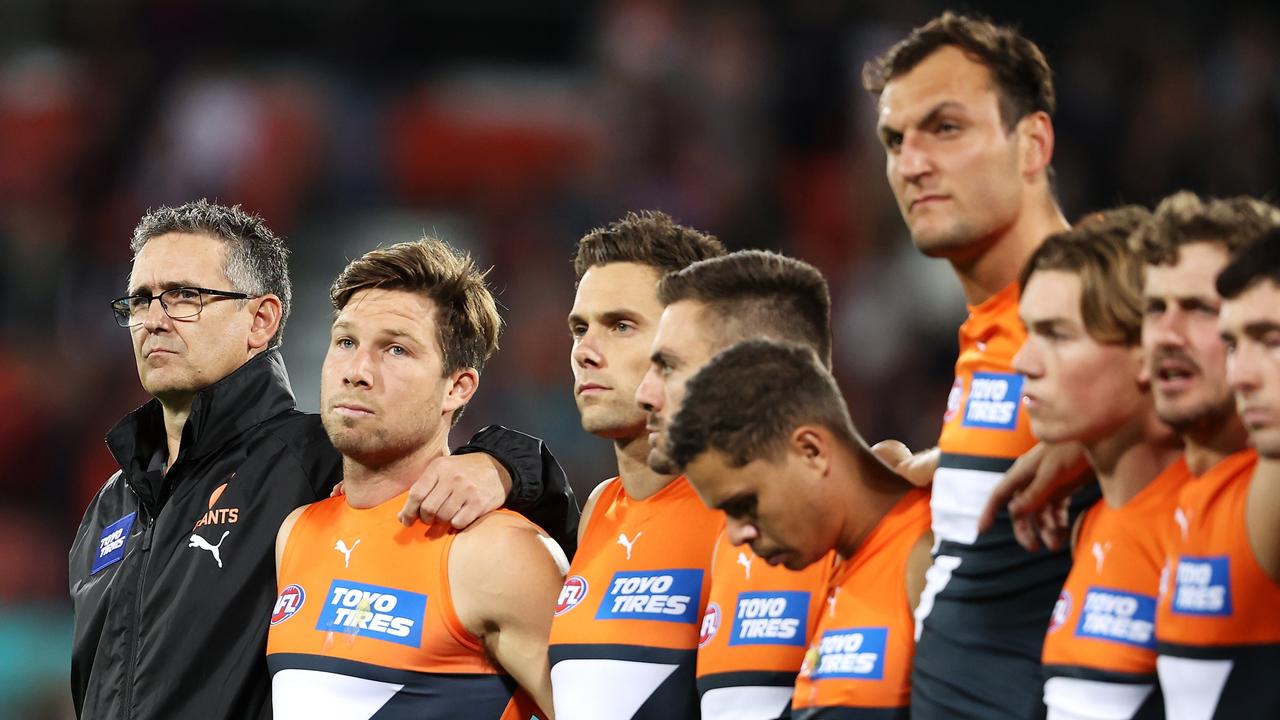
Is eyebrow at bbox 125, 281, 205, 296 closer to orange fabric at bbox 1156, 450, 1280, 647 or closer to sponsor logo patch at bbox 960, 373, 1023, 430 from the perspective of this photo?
sponsor logo patch at bbox 960, 373, 1023, 430

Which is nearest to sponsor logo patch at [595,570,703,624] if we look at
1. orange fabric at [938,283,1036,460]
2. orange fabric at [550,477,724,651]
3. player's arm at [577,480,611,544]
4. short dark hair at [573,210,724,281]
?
orange fabric at [550,477,724,651]

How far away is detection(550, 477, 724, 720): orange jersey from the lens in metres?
3.86

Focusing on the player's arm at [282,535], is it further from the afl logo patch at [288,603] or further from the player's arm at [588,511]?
the player's arm at [588,511]

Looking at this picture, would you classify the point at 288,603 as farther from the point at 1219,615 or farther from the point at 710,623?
the point at 1219,615

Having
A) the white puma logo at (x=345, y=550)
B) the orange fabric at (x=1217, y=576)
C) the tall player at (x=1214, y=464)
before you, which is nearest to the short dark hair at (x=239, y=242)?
the white puma logo at (x=345, y=550)

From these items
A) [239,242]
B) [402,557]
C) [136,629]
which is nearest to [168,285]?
[239,242]

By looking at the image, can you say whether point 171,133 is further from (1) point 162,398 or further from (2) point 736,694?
(2) point 736,694

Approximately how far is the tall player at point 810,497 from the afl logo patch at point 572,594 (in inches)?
28.3

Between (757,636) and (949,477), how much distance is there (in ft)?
1.81

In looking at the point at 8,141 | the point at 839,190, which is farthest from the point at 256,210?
the point at 839,190

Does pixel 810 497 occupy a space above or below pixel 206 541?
below

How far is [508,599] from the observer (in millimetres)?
4145

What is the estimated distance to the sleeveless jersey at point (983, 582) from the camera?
10.7 feet

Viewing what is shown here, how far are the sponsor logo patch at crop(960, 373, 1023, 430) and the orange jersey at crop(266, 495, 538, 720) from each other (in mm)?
1414
